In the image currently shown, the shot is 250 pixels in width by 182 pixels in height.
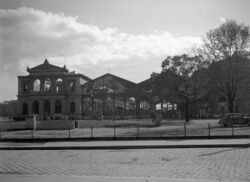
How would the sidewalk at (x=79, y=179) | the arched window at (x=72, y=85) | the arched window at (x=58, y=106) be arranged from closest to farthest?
the sidewalk at (x=79, y=179)
the arched window at (x=58, y=106)
the arched window at (x=72, y=85)

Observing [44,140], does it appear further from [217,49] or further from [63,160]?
[217,49]

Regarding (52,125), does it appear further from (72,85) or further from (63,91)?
(72,85)

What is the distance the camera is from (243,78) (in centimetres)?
4169

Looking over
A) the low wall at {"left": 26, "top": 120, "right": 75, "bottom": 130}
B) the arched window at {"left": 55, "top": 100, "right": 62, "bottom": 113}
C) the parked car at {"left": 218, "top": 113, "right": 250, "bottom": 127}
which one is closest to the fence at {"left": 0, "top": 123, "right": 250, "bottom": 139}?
the low wall at {"left": 26, "top": 120, "right": 75, "bottom": 130}

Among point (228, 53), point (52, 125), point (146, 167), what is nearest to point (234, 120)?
point (228, 53)

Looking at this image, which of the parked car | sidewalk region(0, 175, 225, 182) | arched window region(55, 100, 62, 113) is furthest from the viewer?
arched window region(55, 100, 62, 113)

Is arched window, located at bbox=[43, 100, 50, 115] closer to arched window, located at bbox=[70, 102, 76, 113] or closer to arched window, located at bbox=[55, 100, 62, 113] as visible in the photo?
arched window, located at bbox=[55, 100, 62, 113]

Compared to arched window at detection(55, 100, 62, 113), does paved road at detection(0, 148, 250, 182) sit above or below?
below

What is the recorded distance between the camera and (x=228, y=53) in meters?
42.5

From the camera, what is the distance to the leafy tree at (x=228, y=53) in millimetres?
41000

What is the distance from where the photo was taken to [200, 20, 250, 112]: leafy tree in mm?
41000

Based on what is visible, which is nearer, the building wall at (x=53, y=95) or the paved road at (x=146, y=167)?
the paved road at (x=146, y=167)

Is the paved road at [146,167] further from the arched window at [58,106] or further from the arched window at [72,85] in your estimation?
the arched window at [72,85]

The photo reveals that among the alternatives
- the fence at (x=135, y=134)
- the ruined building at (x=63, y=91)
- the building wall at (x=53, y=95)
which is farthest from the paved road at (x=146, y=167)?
the building wall at (x=53, y=95)
